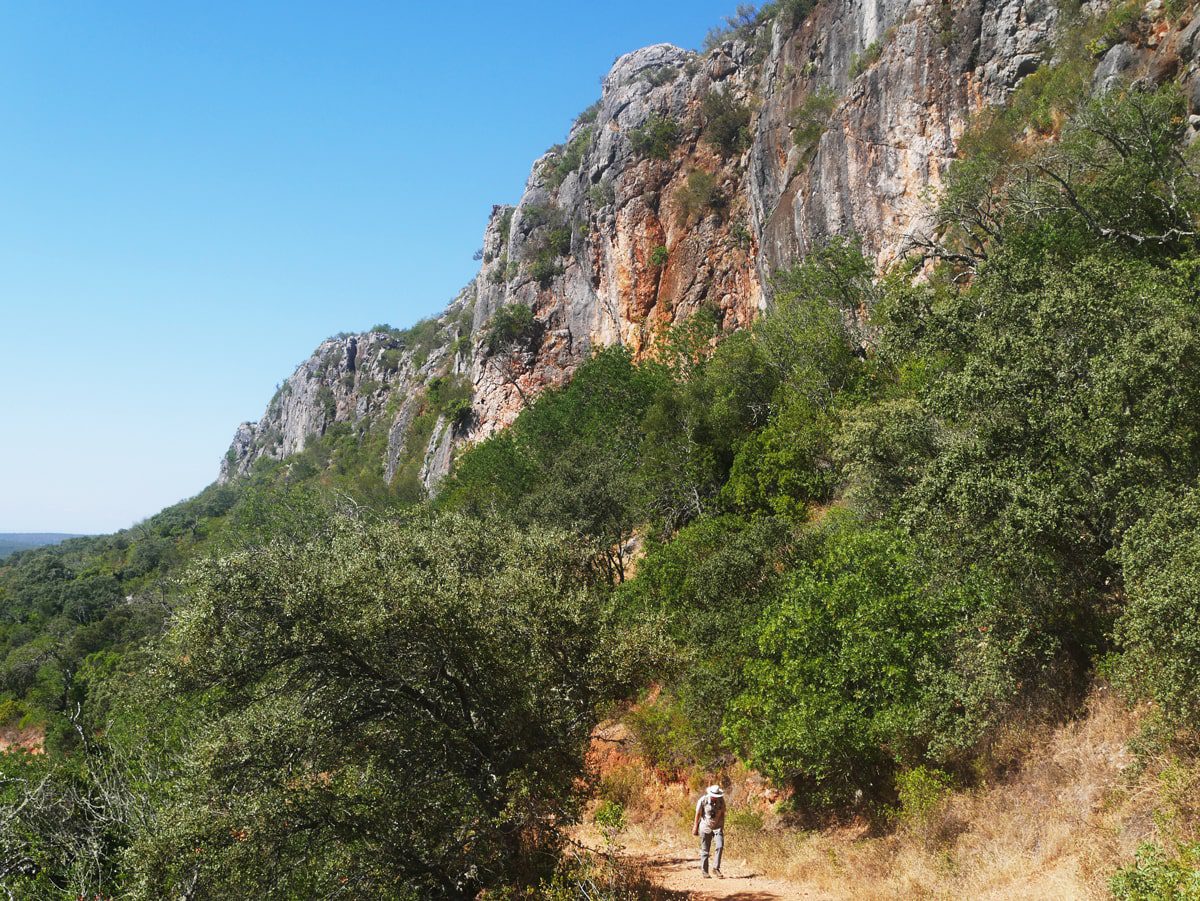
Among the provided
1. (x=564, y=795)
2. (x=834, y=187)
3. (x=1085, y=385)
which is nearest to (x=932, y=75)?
(x=834, y=187)

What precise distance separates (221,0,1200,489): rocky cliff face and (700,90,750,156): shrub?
1.35 ft

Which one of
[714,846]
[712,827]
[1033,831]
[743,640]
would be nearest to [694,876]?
[714,846]

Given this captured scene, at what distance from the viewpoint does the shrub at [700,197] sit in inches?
2392

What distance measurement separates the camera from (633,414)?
1826 inches

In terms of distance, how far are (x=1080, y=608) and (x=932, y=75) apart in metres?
35.9

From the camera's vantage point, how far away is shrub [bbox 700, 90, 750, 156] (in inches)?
2431

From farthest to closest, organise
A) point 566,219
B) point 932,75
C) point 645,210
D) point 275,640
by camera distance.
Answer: point 566,219, point 645,210, point 932,75, point 275,640

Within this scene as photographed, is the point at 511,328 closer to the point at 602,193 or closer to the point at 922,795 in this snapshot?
the point at 602,193


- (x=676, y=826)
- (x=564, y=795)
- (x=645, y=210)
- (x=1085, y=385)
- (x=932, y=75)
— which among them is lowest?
(x=676, y=826)

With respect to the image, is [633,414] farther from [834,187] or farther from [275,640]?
[275,640]

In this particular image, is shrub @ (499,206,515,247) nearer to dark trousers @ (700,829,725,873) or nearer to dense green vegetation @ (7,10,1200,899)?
dense green vegetation @ (7,10,1200,899)

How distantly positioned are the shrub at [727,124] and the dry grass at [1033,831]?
57164mm

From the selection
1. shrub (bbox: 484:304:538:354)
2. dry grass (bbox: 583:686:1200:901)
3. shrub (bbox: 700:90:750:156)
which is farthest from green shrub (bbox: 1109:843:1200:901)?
shrub (bbox: 484:304:538:354)

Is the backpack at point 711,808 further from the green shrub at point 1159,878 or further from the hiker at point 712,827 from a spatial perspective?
the green shrub at point 1159,878
